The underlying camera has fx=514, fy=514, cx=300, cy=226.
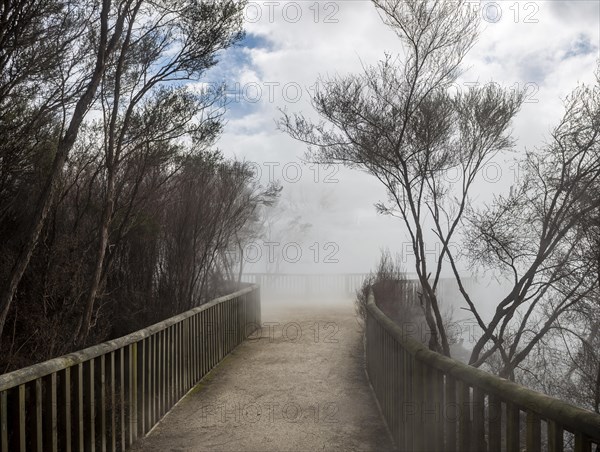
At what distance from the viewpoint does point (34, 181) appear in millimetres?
6699

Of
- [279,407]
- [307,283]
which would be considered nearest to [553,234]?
[279,407]

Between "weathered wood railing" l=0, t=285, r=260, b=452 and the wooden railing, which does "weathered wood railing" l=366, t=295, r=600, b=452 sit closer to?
"weathered wood railing" l=0, t=285, r=260, b=452

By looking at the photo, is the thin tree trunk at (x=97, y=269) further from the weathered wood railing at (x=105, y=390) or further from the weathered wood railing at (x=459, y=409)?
the weathered wood railing at (x=459, y=409)

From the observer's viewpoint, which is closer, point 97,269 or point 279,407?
point 97,269

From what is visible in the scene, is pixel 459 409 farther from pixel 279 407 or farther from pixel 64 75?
pixel 64 75

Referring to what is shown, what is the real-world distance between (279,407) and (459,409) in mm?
3480

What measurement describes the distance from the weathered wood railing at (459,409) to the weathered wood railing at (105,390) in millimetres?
2250

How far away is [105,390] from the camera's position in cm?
390

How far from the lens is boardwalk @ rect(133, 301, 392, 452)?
15.3 feet

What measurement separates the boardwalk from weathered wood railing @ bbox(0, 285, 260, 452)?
0.27 meters

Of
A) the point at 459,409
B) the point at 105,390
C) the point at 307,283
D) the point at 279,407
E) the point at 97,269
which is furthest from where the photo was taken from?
the point at 307,283

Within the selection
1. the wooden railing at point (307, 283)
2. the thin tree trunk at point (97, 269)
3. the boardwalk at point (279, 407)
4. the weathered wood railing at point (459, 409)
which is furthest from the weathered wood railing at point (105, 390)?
the wooden railing at point (307, 283)

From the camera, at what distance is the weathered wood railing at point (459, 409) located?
176 cm

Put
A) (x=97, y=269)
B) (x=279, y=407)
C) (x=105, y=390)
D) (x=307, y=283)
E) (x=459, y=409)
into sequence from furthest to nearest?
(x=307, y=283) → (x=279, y=407) → (x=97, y=269) → (x=105, y=390) → (x=459, y=409)
